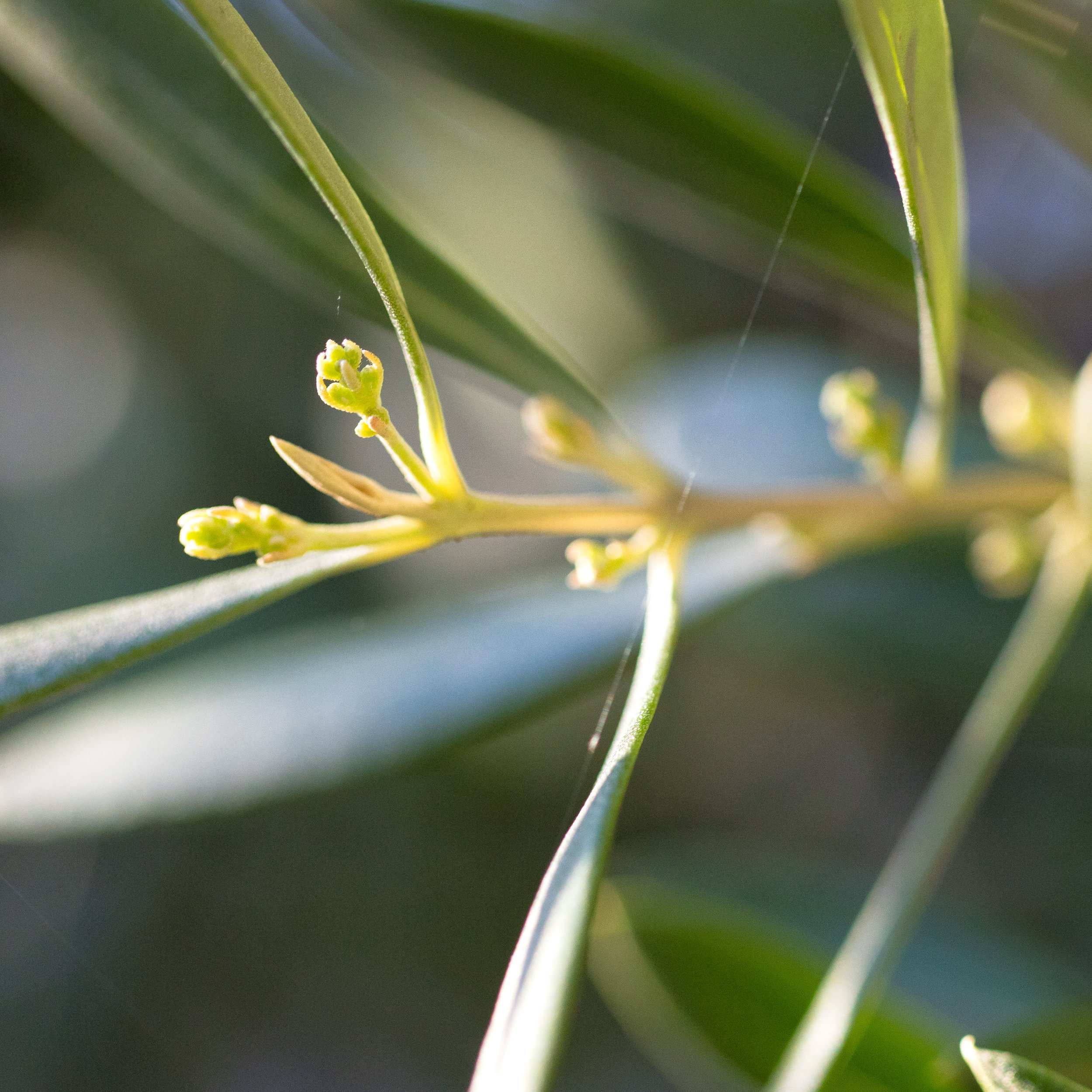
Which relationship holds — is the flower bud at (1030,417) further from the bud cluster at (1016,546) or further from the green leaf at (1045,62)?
the green leaf at (1045,62)

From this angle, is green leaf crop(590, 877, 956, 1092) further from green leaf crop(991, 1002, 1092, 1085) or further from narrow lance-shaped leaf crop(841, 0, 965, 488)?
narrow lance-shaped leaf crop(841, 0, 965, 488)

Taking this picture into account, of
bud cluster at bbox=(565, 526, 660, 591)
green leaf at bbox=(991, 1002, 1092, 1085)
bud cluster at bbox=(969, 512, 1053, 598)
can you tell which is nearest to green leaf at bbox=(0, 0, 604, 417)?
bud cluster at bbox=(565, 526, 660, 591)

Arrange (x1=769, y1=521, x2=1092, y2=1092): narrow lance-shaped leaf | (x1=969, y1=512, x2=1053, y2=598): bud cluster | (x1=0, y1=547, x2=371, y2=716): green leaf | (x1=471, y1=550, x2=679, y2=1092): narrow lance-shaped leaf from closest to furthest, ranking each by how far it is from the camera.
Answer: (x1=471, y1=550, x2=679, y2=1092): narrow lance-shaped leaf
(x1=0, y1=547, x2=371, y2=716): green leaf
(x1=769, y1=521, x2=1092, y2=1092): narrow lance-shaped leaf
(x1=969, y1=512, x2=1053, y2=598): bud cluster

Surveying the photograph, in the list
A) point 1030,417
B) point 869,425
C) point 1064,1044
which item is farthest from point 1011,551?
point 1064,1044

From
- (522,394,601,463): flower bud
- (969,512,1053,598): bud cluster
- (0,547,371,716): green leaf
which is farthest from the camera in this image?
(969,512,1053,598): bud cluster

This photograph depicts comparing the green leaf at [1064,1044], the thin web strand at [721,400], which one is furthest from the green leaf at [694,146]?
→ the green leaf at [1064,1044]

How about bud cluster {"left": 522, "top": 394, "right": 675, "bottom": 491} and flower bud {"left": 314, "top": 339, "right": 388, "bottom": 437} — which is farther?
bud cluster {"left": 522, "top": 394, "right": 675, "bottom": 491}

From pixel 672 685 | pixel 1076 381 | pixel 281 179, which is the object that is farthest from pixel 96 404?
pixel 1076 381
